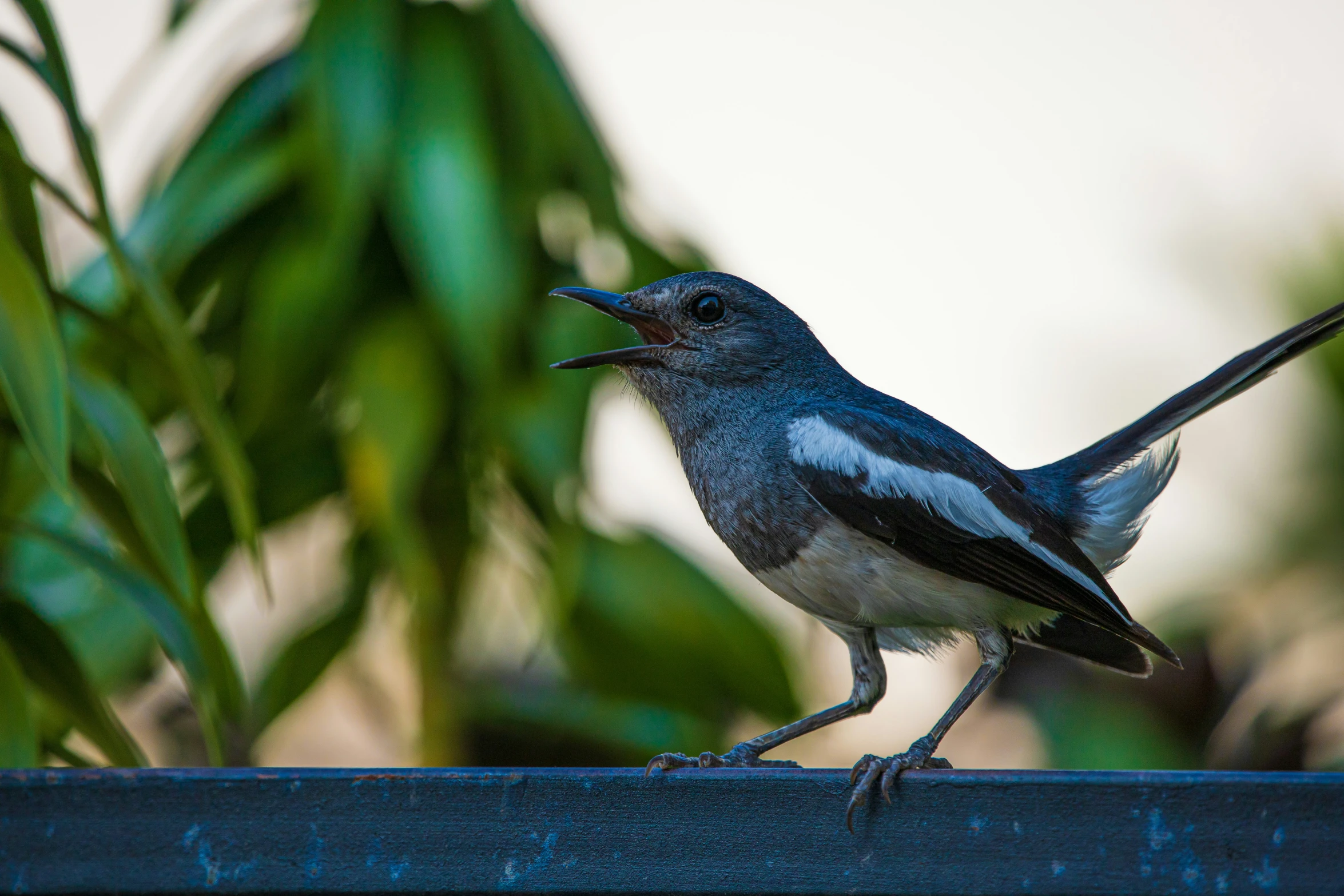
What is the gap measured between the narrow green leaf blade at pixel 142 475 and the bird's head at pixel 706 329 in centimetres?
67

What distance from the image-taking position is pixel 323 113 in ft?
10.1

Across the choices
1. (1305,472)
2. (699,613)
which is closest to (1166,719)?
(1305,472)

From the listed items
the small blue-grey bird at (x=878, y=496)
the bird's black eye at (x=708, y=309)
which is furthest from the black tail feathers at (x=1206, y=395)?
the bird's black eye at (x=708, y=309)

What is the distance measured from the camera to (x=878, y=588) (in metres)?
1.50

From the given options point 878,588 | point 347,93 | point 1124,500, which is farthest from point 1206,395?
point 347,93

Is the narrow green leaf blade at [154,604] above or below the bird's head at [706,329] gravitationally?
below

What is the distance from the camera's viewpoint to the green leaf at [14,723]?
159cm

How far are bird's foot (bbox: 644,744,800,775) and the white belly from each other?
222 millimetres

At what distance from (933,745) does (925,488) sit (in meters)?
0.33

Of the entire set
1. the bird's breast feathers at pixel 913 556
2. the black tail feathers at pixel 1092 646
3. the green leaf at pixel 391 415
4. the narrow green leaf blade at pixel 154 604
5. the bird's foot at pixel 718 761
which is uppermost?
the bird's breast feathers at pixel 913 556

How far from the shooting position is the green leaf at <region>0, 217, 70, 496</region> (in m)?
1.42

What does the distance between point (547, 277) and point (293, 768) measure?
94.6 inches

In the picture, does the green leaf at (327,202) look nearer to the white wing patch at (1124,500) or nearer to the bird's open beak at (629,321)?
the bird's open beak at (629,321)

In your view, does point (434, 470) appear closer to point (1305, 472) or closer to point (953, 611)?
point (953, 611)
